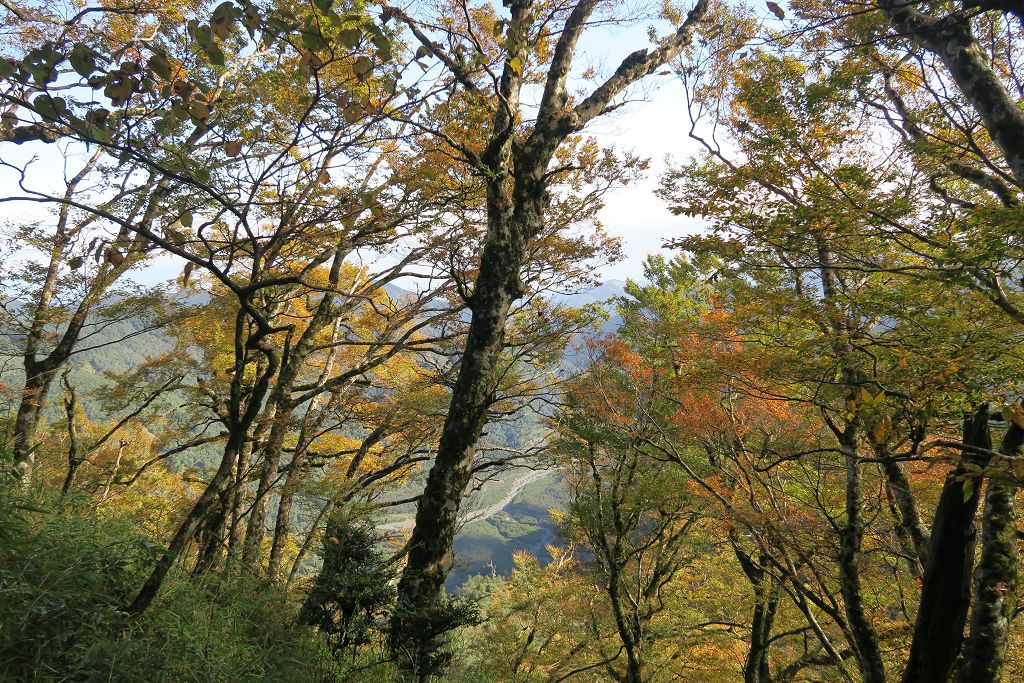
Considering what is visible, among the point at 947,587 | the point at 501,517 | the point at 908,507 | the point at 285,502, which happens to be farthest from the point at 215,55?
the point at 501,517

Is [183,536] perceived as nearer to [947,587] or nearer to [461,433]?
[461,433]

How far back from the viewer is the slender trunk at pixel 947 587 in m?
3.99

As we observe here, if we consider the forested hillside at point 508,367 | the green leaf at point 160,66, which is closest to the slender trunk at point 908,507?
the forested hillside at point 508,367

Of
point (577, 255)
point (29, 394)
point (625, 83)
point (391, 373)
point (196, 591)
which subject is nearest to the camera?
point (196, 591)

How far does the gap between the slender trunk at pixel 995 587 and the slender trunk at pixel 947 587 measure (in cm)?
13

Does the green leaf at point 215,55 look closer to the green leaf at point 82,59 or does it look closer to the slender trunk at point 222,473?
the green leaf at point 82,59

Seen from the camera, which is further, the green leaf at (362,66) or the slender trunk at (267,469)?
the slender trunk at (267,469)

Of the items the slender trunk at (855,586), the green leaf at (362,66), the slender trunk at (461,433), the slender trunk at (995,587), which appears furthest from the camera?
the slender trunk at (855,586)

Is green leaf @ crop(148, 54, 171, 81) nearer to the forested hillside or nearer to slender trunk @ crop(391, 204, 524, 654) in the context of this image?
the forested hillside

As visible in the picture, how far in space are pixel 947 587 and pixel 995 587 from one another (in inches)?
17.4

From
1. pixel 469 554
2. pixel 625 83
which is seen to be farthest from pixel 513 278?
pixel 469 554

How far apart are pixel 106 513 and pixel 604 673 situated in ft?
37.5

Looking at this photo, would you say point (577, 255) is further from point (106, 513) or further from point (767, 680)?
point (767, 680)

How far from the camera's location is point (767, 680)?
9.58m
